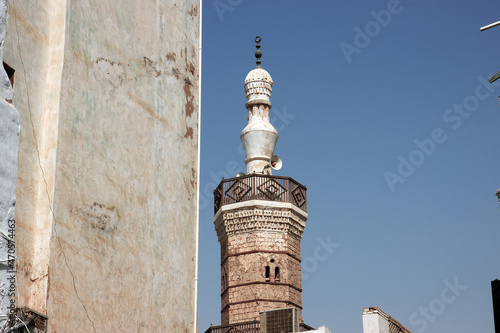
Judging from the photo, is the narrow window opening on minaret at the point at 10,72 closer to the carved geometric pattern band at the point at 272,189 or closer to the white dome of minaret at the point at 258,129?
the carved geometric pattern band at the point at 272,189

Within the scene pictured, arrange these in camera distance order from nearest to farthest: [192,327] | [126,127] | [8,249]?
[8,249], [126,127], [192,327]

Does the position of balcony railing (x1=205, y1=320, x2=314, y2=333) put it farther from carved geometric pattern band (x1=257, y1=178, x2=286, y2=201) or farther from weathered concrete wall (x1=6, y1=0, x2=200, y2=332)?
weathered concrete wall (x1=6, y1=0, x2=200, y2=332)

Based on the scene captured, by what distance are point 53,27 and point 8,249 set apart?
2.32m

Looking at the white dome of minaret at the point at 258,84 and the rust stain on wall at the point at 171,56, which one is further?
the white dome of minaret at the point at 258,84

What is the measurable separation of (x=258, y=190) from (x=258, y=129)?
1.97m

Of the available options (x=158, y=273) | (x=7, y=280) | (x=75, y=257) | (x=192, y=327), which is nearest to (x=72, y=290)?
(x=75, y=257)

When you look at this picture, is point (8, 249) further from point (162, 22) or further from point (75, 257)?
point (162, 22)

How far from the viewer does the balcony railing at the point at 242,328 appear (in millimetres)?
20031

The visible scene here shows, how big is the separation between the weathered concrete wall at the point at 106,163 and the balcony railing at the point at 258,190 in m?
13.9

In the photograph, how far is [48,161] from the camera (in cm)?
696

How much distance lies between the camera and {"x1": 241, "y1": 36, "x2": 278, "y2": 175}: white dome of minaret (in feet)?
79.3

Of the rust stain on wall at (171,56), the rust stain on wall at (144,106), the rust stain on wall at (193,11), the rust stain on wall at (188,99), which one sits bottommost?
the rust stain on wall at (144,106)

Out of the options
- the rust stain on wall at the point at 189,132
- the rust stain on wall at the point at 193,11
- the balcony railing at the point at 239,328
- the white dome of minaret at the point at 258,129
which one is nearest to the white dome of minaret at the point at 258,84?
the white dome of minaret at the point at 258,129

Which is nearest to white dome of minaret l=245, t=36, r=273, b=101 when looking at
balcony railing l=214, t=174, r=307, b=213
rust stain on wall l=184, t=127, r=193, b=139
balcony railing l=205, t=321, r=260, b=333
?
balcony railing l=214, t=174, r=307, b=213
